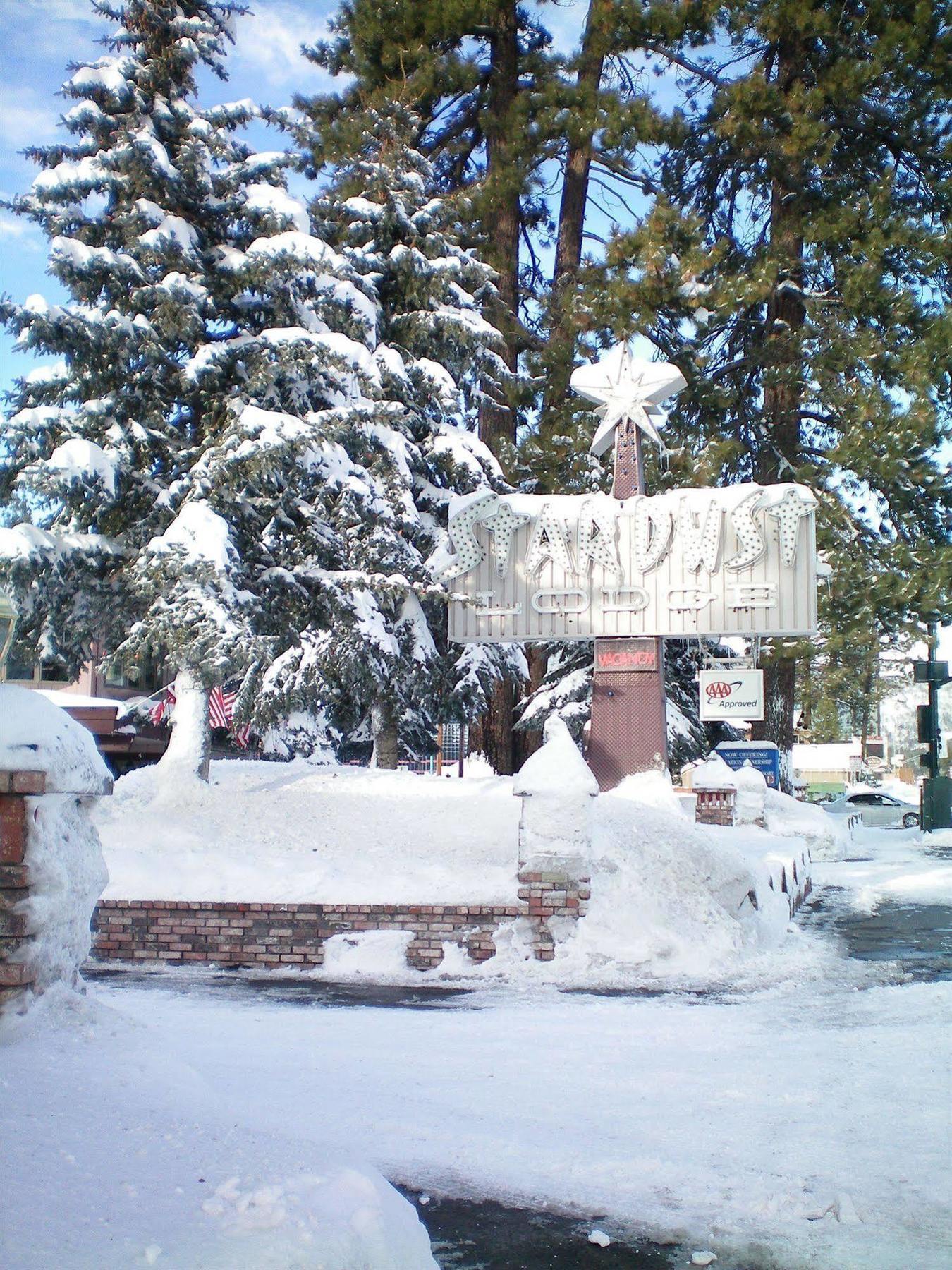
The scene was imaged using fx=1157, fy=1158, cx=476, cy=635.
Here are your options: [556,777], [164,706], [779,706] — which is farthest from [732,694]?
[556,777]

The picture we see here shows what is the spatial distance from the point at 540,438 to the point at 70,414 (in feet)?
39.7

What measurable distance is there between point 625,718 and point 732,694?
13.6ft

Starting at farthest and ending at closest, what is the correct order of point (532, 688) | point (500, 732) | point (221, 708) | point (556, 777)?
point (532, 688), point (500, 732), point (221, 708), point (556, 777)

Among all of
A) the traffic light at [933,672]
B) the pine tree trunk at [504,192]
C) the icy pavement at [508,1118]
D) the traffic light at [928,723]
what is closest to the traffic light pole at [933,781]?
the traffic light at [928,723]

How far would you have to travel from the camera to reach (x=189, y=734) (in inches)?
510

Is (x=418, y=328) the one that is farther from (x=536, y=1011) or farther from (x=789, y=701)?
(x=536, y=1011)

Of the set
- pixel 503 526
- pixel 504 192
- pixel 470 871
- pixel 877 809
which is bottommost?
pixel 877 809

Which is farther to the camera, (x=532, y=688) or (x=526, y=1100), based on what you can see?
(x=532, y=688)

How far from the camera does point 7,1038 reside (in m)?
4.34

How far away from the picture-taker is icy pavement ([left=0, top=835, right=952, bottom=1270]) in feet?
11.0

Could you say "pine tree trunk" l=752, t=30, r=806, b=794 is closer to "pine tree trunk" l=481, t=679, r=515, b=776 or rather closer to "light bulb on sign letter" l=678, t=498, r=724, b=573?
"pine tree trunk" l=481, t=679, r=515, b=776

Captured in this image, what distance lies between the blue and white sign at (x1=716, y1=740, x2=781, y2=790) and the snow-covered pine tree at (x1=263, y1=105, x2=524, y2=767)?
4476 millimetres

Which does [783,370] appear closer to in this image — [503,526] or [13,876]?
[503,526]

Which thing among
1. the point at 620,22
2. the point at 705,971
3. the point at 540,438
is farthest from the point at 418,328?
the point at 705,971
